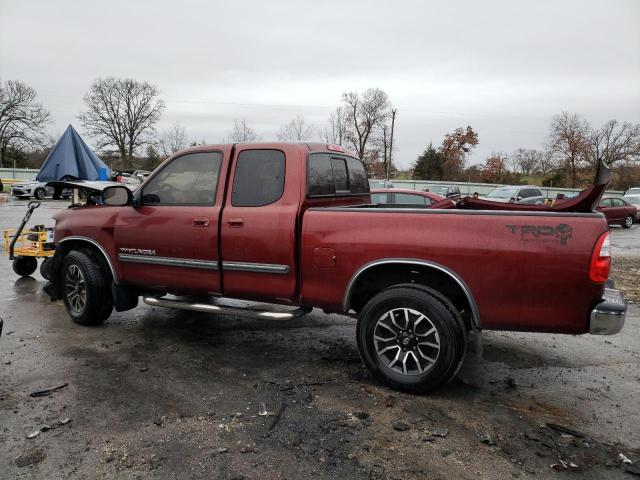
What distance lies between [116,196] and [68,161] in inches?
174

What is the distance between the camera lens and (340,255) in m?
3.76

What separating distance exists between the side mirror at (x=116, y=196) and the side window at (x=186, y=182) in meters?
0.17

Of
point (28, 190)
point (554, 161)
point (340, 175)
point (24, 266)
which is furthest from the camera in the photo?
point (554, 161)

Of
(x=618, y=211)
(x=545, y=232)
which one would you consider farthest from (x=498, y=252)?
(x=618, y=211)

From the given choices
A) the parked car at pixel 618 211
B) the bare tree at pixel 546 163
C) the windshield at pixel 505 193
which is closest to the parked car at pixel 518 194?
the windshield at pixel 505 193

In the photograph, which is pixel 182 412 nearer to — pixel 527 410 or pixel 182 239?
pixel 182 239

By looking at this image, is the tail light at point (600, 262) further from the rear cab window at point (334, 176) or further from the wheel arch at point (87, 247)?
the wheel arch at point (87, 247)

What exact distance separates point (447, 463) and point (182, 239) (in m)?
3.01

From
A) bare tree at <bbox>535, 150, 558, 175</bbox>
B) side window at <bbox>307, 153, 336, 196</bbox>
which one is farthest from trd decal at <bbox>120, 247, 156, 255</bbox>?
bare tree at <bbox>535, 150, 558, 175</bbox>

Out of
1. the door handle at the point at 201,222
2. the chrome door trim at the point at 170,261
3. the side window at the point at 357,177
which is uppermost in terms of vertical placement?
the side window at the point at 357,177

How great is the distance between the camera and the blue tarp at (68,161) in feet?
26.8

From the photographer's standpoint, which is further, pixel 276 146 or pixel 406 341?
pixel 276 146

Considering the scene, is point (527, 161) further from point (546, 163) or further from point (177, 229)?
point (177, 229)

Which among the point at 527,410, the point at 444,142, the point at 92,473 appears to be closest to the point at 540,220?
the point at 527,410
